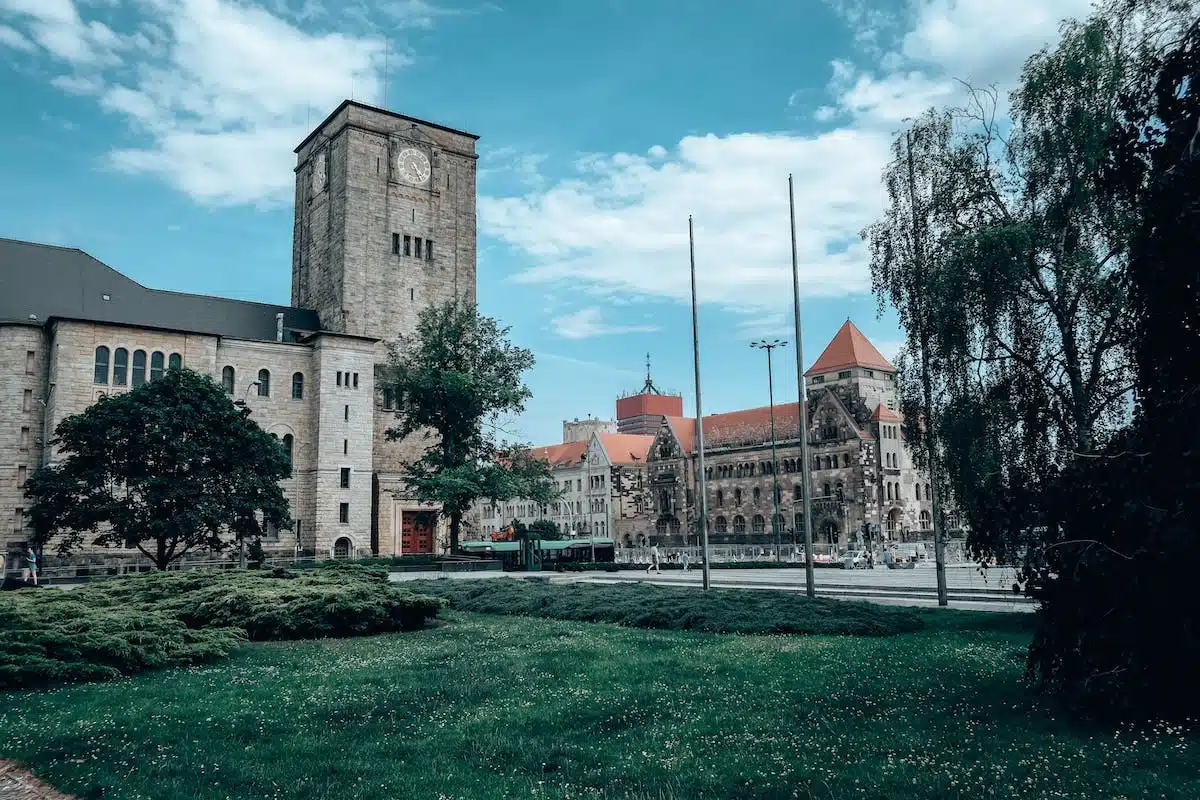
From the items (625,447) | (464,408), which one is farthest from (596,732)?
(625,447)

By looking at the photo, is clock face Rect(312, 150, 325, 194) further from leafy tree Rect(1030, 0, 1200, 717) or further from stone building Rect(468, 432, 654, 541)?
leafy tree Rect(1030, 0, 1200, 717)

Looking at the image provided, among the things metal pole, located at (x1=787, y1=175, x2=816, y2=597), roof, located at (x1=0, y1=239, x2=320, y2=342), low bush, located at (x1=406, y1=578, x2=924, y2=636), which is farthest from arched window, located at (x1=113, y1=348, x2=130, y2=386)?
metal pole, located at (x1=787, y1=175, x2=816, y2=597)

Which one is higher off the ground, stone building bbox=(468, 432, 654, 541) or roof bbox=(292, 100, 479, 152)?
roof bbox=(292, 100, 479, 152)

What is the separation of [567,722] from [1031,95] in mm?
15016

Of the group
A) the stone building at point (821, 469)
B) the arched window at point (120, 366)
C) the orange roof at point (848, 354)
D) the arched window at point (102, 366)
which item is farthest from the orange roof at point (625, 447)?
the arched window at point (102, 366)

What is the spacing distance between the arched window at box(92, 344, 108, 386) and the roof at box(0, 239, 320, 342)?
1796 millimetres

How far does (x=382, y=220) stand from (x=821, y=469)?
4720cm

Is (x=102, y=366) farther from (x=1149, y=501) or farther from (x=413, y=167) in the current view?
(x=1149, y=501)

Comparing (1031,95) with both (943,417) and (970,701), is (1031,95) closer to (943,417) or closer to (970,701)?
(943,417)

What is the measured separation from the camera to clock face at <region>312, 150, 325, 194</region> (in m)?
65.2

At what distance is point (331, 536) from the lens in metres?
55.2

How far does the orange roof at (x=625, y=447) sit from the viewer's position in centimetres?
10681

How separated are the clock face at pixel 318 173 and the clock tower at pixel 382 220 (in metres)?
A: 0.08

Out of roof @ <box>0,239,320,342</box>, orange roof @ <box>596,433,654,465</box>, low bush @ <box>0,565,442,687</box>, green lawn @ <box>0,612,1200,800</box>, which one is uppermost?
roof @ <box>0,239,320,342</box>
